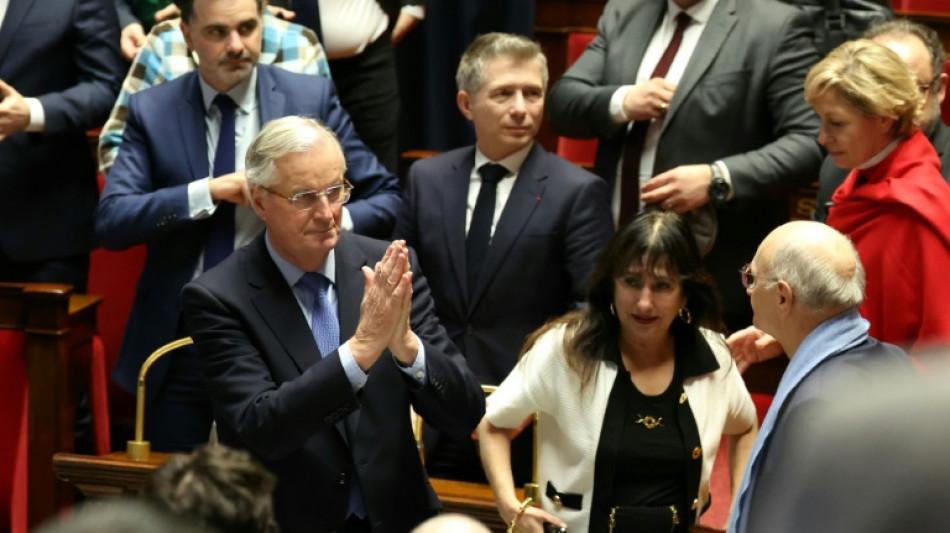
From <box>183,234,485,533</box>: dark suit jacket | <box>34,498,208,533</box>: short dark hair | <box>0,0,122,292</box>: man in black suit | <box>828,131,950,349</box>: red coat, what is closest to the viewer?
<box>34,498,208,533</box>: short dark hair

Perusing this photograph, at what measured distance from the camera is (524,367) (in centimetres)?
261

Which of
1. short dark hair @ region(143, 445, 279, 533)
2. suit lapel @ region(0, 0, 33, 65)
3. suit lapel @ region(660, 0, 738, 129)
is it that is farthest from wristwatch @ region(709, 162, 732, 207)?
short dark hair @ region(143, 445, 279, 533)

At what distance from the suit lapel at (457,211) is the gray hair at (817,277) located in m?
1.00

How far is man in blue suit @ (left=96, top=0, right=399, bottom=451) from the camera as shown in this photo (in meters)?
3.02

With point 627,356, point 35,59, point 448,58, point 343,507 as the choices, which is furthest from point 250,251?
point 448,58

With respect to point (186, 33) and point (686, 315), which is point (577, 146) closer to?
point (186, 33)

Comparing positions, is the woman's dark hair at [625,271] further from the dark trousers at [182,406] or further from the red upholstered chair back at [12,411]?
the red upholstered chair back at [12,411]

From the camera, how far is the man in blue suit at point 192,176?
9.91ft

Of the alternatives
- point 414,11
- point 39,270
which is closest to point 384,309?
point 39,270

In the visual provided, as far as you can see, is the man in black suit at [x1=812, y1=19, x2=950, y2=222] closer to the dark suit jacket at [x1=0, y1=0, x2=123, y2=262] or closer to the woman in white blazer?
the woman in white blazer

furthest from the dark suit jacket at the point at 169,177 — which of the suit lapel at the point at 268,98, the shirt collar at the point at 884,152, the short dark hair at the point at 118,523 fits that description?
the short dark hair at the point at 118,523

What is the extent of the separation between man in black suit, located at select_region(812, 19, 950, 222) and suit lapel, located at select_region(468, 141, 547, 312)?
62 centimetres

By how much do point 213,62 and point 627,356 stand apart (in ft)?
3.75

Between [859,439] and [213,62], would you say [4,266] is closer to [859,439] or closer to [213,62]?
[213,62]
